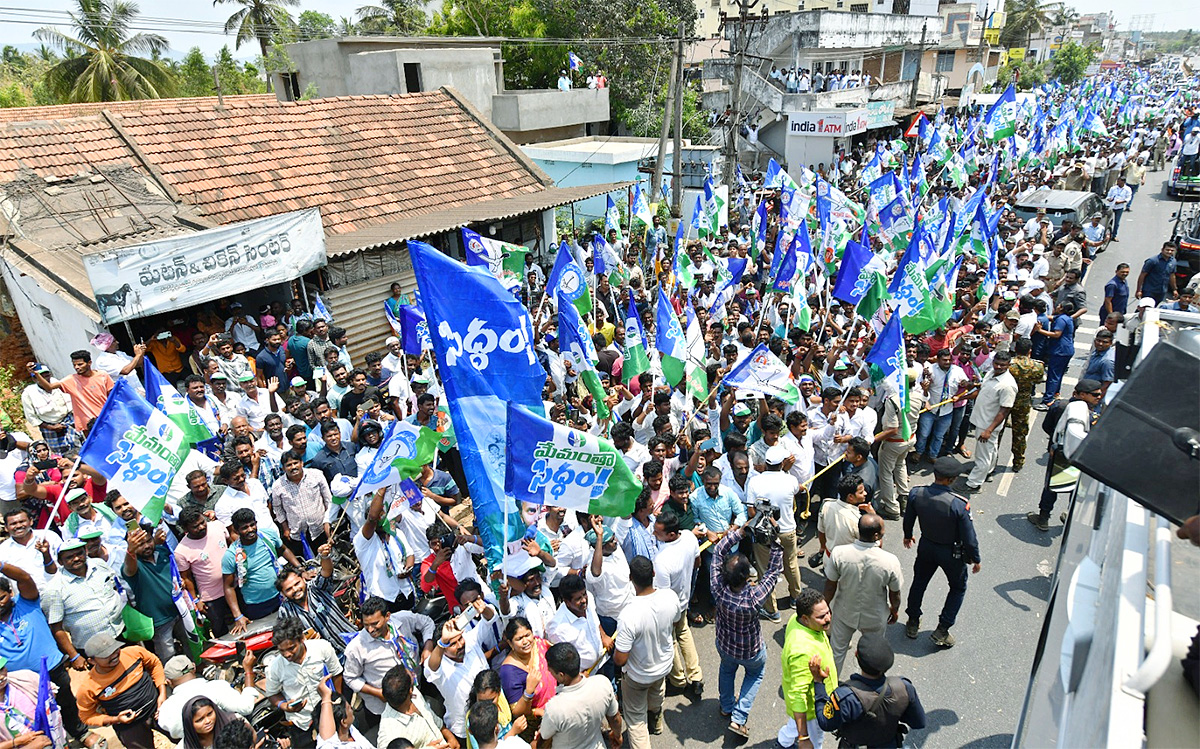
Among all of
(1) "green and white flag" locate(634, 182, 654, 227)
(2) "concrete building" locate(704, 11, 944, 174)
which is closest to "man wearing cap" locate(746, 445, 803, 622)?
(1) "green and white flag" locate(634, 182, 654, 227)

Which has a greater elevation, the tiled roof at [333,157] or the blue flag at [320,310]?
the tiled roof at [333,157]

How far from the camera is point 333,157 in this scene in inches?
536

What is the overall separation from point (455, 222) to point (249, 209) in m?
3.40

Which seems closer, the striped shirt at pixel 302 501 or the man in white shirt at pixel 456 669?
the man in white shirt at pixel 456 669

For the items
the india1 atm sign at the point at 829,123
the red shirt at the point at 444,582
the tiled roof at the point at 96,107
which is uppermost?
the tiled roof at the point at 96,107

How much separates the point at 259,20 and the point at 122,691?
147 feet

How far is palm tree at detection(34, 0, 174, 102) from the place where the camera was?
2703 centimetres

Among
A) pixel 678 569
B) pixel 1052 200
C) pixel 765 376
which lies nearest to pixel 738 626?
pixel 678 569

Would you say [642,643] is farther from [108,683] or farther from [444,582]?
[108,683]

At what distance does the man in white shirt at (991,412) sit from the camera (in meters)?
7.57

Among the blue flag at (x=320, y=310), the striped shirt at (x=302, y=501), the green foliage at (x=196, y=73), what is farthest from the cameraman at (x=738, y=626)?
the green foliage at (x=196, y=73)

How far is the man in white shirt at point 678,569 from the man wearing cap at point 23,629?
13.1 ft

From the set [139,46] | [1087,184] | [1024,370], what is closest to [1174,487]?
→ [1024,370]

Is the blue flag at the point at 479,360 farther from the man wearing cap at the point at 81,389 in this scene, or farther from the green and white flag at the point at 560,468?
the man wearing cap at the point at 81,389
